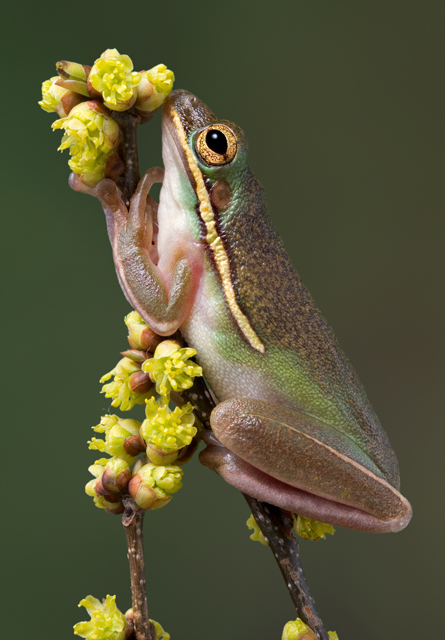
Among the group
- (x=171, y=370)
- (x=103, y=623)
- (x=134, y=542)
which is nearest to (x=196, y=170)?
(x=171, y=370)

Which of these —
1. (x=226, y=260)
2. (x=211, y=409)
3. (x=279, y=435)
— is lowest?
(x=279, y=435)

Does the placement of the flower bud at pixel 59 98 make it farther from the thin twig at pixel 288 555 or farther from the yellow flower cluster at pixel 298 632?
the yellow flower cluster at pixel 298 632

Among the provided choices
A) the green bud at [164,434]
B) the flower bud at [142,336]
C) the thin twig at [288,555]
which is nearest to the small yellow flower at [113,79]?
the flower bud at [142,336]

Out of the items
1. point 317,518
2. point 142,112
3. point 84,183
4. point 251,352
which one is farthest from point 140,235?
point 317,518

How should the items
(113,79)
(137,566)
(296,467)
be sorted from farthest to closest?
(296,467)
(137,566)
(113,79)

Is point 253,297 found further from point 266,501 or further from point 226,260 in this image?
point 266,501

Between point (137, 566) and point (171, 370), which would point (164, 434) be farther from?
point (137, 566)

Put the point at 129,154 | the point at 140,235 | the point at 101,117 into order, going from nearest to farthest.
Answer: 1. the point at 101,117
2. the point at 129,154
3. the point at 140,235
